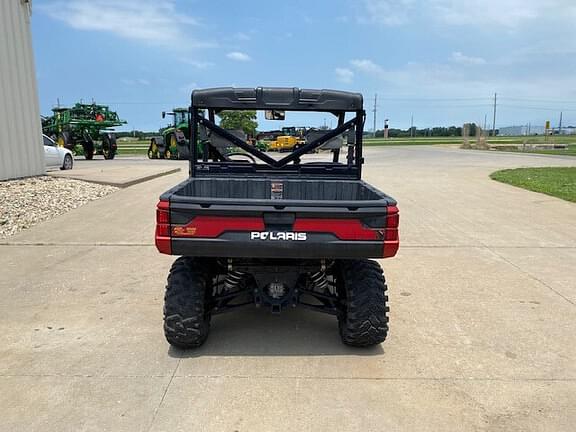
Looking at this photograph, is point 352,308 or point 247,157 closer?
point 352,308

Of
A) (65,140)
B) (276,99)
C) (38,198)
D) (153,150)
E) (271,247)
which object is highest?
(276,99)

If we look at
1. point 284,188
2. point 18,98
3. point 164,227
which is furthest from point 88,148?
point 164,227

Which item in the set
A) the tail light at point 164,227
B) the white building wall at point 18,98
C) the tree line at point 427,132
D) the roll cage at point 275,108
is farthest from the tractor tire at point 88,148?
the tree line at point 427,132

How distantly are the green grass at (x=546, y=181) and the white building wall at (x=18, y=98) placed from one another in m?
13.2

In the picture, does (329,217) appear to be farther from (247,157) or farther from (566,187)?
(566,187)

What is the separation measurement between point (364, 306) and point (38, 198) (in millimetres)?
8669

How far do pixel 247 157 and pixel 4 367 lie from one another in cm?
313

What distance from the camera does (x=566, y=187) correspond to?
12922 millimetres

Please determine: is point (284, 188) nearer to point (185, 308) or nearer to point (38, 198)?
point (185, 308)

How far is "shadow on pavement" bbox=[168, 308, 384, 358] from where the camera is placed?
365 cm

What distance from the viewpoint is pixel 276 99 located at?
15.0ft

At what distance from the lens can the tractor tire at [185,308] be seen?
3.48 meters

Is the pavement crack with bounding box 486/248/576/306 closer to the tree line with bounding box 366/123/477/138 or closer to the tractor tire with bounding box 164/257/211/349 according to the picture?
the tractor tire with bounding box 164/257/211/349

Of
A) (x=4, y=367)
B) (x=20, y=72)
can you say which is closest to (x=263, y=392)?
(x=4, y=367)
